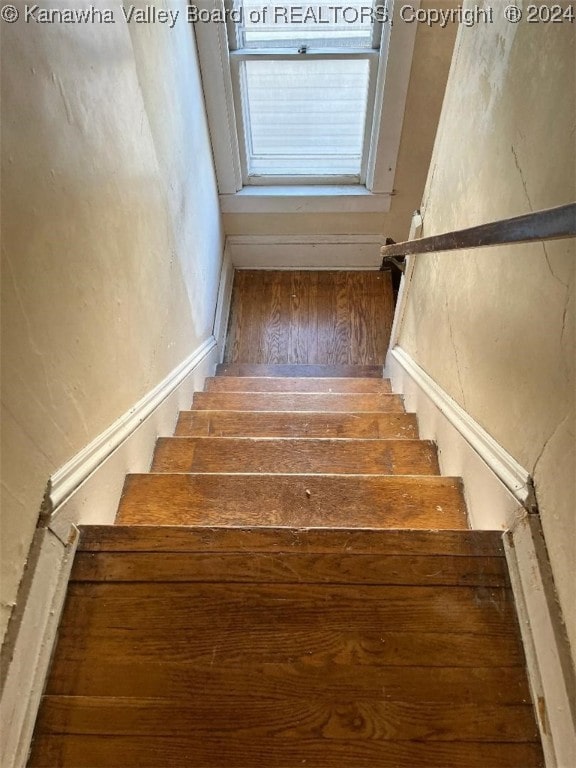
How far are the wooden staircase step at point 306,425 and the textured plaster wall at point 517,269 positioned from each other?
324 millimetres

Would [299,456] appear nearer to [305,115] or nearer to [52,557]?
[52,557]

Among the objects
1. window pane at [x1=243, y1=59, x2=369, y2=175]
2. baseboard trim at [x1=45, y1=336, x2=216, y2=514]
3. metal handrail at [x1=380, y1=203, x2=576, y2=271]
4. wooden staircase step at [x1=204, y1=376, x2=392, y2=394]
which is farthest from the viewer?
window pane at [x1=243, y1=59, x2=369, y2=175]

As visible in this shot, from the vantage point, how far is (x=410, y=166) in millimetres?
3029

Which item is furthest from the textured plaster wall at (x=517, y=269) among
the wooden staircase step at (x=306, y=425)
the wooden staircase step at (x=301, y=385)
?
the wooden staircase step at (x=301, y=385)

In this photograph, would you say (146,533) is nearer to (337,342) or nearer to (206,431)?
(206,431)

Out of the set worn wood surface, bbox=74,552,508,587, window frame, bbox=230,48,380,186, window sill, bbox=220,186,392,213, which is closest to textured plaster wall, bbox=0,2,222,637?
worn wood surface, bbox=74,552,508,587

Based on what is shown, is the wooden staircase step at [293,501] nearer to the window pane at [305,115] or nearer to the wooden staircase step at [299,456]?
the wooden staircase step at [299,456]

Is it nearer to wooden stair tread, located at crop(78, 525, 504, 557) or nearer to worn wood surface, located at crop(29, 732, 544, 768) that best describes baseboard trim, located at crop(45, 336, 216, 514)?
wooden stair tread, located at crop(78, 525, 504, 557)

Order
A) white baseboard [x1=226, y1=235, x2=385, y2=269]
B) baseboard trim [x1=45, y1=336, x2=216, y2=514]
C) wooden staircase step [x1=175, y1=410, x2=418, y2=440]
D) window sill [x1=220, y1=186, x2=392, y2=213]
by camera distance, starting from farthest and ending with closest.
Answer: white baseboard [x1=226, y1=235, x2=385, y2=269], window sill [x1=220, y1=186, x2=392, y2=213], wooden staircase step [x1=175, y1=410, x2=418, y2=440], baseboard trim [x1=45, y1=336, x2=216, y2=514]

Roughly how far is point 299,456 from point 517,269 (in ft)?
2.94

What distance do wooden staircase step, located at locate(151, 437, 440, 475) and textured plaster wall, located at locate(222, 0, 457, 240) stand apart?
213 cm

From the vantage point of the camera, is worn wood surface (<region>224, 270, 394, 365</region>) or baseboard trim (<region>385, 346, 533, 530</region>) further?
worn wood surface (<region>224, 270, 394, 365</region>)

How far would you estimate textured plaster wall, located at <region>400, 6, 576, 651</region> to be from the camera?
0.84 metres

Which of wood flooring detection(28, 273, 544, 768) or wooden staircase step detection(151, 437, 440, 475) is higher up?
wooden staircase step detection(151, 437, 440, 475)
